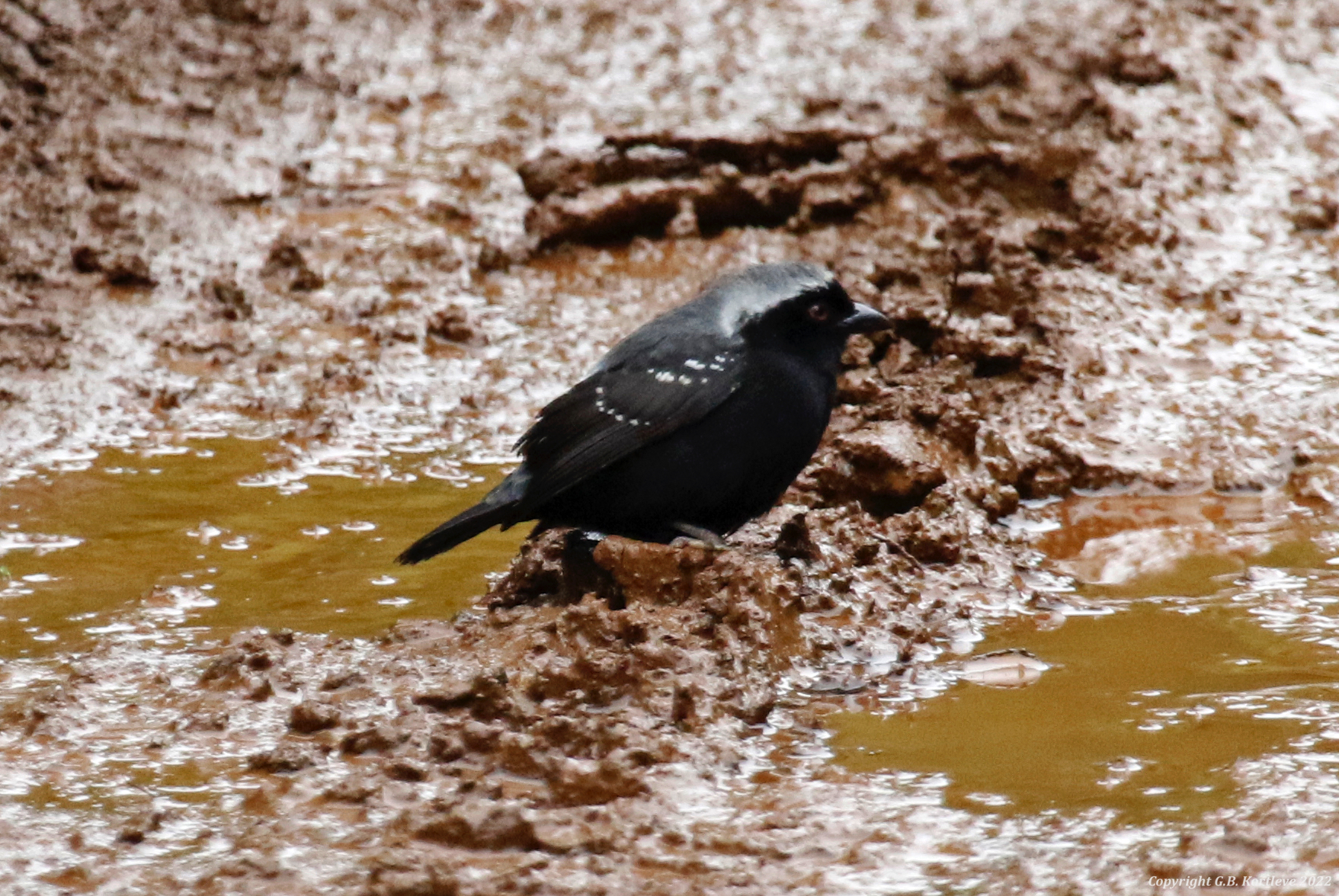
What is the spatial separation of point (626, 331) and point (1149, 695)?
367cm

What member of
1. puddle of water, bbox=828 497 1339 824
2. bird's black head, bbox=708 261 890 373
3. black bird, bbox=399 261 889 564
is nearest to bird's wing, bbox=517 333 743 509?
black bird, bbox=399 261 889 564

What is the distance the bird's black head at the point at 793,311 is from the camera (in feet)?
15.9

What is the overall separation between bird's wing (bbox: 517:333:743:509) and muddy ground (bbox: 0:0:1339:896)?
10.9 inches

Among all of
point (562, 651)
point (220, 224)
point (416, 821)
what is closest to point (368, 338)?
point (220, 224)

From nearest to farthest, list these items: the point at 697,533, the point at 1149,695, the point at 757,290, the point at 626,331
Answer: the point at 1149,695, the point at 697,533, the point at 757,290, the point at 626,331

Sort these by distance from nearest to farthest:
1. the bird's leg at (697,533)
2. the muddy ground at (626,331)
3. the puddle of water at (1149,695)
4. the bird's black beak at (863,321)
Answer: the muddy ground at (626,331) → the puddle of water at (1149,695) → the bird's leg at (697,533) → the bird's black beak at (863,321)

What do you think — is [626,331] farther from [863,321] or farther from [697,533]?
[697,533]

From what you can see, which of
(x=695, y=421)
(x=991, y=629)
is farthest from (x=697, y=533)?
(x=991, y=629)

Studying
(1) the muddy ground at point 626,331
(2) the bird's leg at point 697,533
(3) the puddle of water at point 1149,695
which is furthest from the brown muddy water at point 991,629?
(2) the bird's leg at point 697,533

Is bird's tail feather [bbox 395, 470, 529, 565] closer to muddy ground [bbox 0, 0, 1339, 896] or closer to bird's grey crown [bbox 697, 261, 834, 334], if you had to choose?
muddy ground [bbox 0, 0, 1339, 896]

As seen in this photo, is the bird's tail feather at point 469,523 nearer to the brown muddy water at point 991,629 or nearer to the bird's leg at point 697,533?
the brown muddy water at point 991,629

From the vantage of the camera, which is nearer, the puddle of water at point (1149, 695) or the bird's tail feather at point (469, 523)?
the puddle of water at point (1149, 695)

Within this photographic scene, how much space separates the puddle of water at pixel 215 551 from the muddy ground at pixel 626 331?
27 centimetres

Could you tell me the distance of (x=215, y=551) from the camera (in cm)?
555
